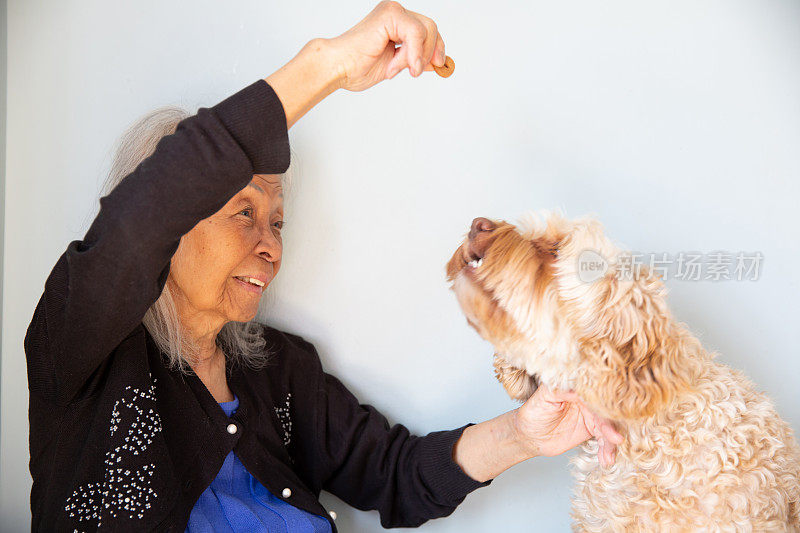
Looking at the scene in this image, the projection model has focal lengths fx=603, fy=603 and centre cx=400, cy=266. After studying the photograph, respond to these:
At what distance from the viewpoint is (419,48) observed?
3.11 feet

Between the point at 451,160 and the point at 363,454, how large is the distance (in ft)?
2.32

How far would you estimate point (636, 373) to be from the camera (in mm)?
877

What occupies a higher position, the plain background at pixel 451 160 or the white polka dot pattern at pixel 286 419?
the plain background at pixel 451 160

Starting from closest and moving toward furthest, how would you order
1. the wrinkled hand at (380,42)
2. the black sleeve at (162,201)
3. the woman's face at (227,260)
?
the black sleeve at (162,201), the wrinkled hand at (380,42), the woman's face at (227,260)

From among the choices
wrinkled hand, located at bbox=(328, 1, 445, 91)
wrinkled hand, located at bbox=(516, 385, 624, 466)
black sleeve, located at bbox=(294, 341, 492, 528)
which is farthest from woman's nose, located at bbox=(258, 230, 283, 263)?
wrinkled hand, located at bbox=(516, 385, 624, 466)

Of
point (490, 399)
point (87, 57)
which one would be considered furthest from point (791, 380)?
point (87, 57)

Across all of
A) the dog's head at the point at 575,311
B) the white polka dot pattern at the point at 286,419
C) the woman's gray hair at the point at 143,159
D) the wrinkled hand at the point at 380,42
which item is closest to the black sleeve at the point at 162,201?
the wrinkled hand at the point at 380,42

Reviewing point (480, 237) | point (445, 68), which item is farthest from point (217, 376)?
point (445, 68)

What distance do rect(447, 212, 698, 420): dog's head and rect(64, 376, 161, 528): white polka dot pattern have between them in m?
0.61

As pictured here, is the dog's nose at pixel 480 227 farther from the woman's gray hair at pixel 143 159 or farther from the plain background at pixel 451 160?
the woman's gray hair at pixel 143 159

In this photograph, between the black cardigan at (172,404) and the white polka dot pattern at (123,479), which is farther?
the white polka dot pattern at (123,479)

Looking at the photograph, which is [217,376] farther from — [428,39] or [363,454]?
[428,39]

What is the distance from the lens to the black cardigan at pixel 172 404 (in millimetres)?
846

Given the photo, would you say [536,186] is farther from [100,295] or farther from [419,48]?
[100,295]
